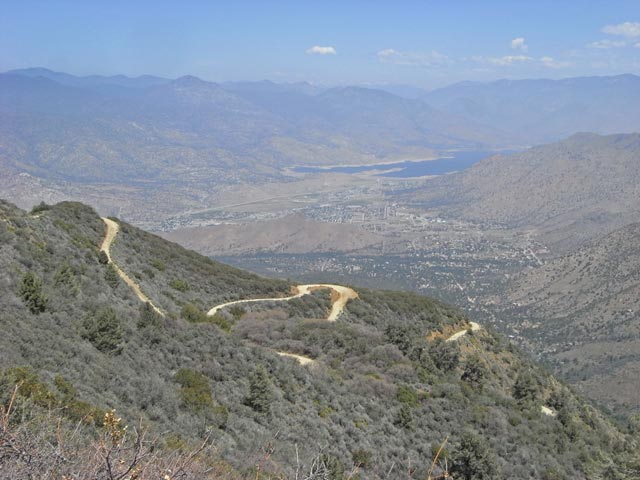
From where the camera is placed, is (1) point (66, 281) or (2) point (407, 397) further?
(2) point (407, 397)

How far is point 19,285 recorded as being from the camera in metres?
17.8

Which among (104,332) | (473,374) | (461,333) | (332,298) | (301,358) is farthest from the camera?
(332,298)

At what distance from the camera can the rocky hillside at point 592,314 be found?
56.5 m

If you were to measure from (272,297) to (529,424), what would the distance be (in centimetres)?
2122

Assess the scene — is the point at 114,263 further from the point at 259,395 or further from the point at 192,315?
the point at 259,395

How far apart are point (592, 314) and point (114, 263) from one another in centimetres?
Result: 7368

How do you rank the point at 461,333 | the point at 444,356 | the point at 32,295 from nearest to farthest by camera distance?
the point at 32,295 < the point at 444,356 < the point at 461,333

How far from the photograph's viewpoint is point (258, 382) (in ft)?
55.9

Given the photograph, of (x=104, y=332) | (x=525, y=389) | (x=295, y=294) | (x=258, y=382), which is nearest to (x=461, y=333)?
(x=525, y=389)

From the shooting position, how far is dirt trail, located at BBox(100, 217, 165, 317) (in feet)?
87.9

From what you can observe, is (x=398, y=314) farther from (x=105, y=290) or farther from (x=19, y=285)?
(x=19, y=285)

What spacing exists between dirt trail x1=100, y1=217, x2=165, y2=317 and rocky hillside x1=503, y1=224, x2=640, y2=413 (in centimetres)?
4242

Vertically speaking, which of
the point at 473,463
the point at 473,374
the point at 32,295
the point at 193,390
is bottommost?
the point at 473,374

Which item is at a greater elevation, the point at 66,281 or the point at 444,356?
the point at 66,281
